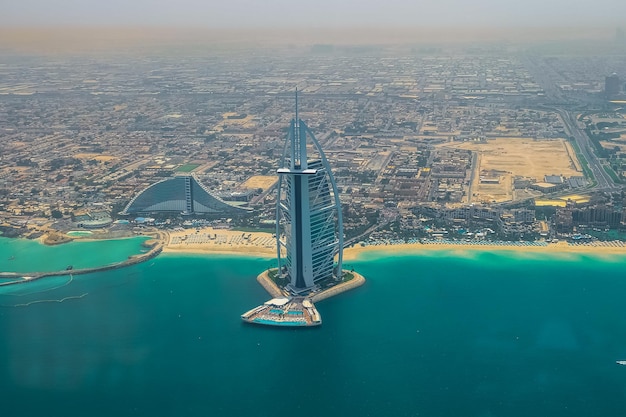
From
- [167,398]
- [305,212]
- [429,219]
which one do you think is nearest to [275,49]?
[429,219]

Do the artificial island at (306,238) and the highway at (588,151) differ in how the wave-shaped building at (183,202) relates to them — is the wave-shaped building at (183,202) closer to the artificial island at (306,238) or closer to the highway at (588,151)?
the artificial island at (306,238)

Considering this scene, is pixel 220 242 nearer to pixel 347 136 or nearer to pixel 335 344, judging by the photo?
pixel 335 344

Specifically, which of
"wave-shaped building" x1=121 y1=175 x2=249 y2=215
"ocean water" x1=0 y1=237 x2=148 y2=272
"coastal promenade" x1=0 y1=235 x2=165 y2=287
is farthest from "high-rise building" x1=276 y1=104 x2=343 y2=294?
"wave-shaped building" x1=121 y1=175 x2=249 y2=215

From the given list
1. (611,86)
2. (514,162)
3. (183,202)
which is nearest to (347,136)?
(514,162)

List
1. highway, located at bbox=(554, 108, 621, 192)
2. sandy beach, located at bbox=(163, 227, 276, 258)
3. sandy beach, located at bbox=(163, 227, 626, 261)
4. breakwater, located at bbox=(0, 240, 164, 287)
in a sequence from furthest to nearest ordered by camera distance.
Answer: highway, located at bbox=(554, 108, 621, 192) < sandy beach, located at bbox=(163, 227, 276, 258) < sandy beach, located at bbox=(163, 227, 626, 261) < breakwater, located at bbox=(0, 240, 164, 287)

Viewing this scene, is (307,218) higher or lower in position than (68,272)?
higher

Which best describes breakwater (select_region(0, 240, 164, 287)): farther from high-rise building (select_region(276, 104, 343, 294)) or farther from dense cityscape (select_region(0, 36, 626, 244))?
high-rise building (select_region(276, 104, 343, 294))

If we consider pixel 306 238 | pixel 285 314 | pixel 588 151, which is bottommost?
pixel 285 314
